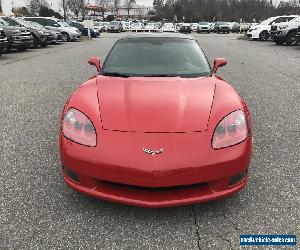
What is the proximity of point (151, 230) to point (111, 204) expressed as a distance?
1.58ft

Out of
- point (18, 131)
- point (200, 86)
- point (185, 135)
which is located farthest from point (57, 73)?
point (185, 135)

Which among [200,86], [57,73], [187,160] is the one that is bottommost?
[57,73]

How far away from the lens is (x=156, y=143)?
273 centimetres

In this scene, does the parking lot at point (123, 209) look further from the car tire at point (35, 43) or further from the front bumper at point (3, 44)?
the car tire at point (35, 43)

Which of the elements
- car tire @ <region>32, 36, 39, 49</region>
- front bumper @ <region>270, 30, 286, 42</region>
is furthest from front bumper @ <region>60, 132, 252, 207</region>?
front bumper @ <region>270, 30, 286, 42</region>

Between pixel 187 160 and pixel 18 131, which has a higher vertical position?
pixel 187 160

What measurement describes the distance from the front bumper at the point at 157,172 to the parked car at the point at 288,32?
20730 millimetres

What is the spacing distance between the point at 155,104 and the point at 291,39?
2125 cm

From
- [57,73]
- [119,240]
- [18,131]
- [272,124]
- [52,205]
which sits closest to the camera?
[119,240]

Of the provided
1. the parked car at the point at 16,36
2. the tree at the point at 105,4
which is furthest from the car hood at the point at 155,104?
the tree at the point at 105,4

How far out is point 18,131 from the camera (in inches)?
195

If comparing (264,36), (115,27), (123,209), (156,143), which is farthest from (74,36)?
(156,143)

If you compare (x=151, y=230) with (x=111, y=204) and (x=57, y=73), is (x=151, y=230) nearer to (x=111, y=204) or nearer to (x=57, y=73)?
(x=111, y=204)

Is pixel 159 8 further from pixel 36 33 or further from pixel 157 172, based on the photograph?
pixel 157 172
